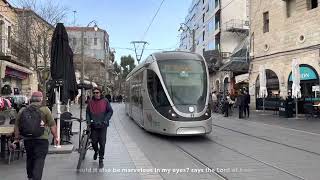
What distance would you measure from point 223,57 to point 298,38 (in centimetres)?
2665

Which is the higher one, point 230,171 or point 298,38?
point 298,38

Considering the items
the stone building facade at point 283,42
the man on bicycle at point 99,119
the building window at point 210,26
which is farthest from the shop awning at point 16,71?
the building window at point 210,26

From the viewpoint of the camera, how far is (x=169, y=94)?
16.7 metres

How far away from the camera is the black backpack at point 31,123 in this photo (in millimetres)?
7852

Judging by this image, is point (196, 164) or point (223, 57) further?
point (223, 57)

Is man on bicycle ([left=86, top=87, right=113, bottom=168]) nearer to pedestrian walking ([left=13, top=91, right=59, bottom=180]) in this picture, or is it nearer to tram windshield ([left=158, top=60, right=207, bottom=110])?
pedestrian walking ([left=13, top=91, right=59, bottom=180])

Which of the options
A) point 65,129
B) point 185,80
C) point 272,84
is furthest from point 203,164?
point 272,84

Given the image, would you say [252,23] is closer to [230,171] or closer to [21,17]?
[21,17]

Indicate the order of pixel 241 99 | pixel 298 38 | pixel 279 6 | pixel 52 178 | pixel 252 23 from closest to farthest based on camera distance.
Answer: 1. pixel 52 178
2. pixel 241 99
3. pixel 298 38
4. pixel 279 6
5. pixel 252 23

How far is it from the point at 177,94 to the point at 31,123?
30.3 ft

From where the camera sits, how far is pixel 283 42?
35.3 meters

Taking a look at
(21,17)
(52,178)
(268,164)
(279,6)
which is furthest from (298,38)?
(52,178)

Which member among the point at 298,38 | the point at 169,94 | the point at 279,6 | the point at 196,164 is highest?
the point at 279,6

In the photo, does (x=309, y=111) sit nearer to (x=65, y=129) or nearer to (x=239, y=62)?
(x=65, y=129)
